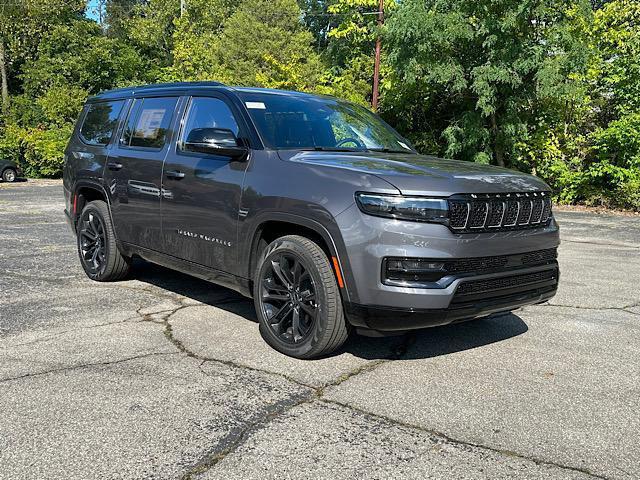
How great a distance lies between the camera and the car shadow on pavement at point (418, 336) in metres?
4.41

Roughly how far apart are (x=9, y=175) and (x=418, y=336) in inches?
971

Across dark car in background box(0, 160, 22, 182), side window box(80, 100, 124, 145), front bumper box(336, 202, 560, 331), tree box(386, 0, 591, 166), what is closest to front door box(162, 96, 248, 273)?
front bumper box(336, 202, 560, 331)

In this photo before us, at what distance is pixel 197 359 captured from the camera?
4152mm

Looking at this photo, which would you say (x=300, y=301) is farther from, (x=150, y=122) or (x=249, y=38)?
(x=249, y=38)

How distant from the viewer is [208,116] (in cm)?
505

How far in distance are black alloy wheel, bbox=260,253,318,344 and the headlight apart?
2.26ft

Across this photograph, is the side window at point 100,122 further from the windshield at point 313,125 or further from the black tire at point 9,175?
the black tire at point 9,175

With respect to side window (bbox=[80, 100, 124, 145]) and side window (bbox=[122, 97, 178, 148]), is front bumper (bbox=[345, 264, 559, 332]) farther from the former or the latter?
side window (bbox=[80, 100, 124, 145])

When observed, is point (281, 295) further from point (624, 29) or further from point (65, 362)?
point (624, 29)

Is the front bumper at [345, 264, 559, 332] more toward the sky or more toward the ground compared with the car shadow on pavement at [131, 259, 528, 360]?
more toward the sky

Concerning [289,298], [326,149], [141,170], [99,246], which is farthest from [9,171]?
[289,298]

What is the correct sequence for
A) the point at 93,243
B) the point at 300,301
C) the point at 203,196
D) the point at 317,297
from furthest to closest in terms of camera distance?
1. the point at 93,243
2. the point at 203,196
3. the point at 300,301
4. the point at 317,297

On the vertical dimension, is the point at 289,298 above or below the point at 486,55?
below

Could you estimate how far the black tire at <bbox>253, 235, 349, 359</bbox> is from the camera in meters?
3.95
